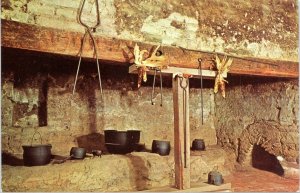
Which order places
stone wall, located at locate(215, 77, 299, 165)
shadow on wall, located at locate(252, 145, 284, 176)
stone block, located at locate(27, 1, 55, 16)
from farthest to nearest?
1. shadow on wall, located at locate(252, 145, 284, 176)
2. stone wall, located at locate(215, 77, 299, 165)
3. stone block, located at locate(27, 1, 55, 16)

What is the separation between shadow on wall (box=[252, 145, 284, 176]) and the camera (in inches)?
310

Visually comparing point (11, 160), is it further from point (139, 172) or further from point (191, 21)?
point (191, 21)

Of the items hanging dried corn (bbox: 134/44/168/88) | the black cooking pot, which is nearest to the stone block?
hanging dried corn (bbox: 134/44/168/88)

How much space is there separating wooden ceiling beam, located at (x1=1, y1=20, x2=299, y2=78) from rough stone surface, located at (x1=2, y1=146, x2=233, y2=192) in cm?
205

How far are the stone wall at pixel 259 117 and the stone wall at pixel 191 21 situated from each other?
108 cm

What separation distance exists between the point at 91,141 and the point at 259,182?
3900 millimetres

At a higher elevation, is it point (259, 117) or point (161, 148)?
point (259, 117)

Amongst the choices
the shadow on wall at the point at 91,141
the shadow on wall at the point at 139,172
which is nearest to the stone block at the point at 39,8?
the shadow on wall at the point at 139,172

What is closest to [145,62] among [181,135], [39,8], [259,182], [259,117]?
[181,135]

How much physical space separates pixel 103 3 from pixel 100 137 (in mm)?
3803

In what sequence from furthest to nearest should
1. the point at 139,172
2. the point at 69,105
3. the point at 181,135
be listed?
the point at 69,105 < the point at 139,172 < the point at 181,135

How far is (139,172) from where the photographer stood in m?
5.90

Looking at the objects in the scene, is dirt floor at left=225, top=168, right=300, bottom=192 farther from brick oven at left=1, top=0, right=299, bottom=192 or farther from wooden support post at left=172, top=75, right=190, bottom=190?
wooden support post at left=172, top=75, right=190, bottom=190

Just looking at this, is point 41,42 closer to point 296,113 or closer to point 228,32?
point 228,32
